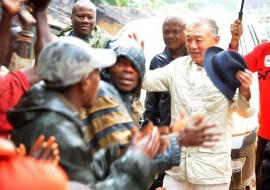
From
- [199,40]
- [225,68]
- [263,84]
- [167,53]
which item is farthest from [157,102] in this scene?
[225,68]

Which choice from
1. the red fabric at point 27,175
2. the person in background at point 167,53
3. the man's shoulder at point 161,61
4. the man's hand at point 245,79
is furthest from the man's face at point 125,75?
the man's shoulder at point 161,61

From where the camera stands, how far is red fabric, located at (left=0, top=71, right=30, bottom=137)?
279 centimetres

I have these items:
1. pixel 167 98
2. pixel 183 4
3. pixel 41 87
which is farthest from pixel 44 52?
pixel 183 4

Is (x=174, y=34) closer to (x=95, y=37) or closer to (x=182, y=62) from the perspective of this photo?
(x=182, y=62)

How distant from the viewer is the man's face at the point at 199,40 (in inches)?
156

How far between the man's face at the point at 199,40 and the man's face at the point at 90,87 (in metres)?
1.75

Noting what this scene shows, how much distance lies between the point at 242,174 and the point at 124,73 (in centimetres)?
270

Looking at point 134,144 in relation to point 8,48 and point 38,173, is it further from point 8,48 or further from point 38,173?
point 8,48

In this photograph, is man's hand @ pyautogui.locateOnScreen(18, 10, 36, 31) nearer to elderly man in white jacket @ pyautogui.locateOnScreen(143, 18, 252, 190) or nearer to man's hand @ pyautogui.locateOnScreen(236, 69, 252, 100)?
elderly man in white jacket @ pyautogui.locateOnScreen(143, 18, 252, 190)

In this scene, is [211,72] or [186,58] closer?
[211,72]

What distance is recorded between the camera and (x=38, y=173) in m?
1.63

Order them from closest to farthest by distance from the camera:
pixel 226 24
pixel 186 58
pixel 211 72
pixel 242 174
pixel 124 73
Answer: pixel 124 73 < pixel 211 72 < pixel 186 58 < pixel 242 174 < pixel 226 24

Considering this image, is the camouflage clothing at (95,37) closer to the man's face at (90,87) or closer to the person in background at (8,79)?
the person in background at (8,79)

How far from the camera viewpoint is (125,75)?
3053 mm
